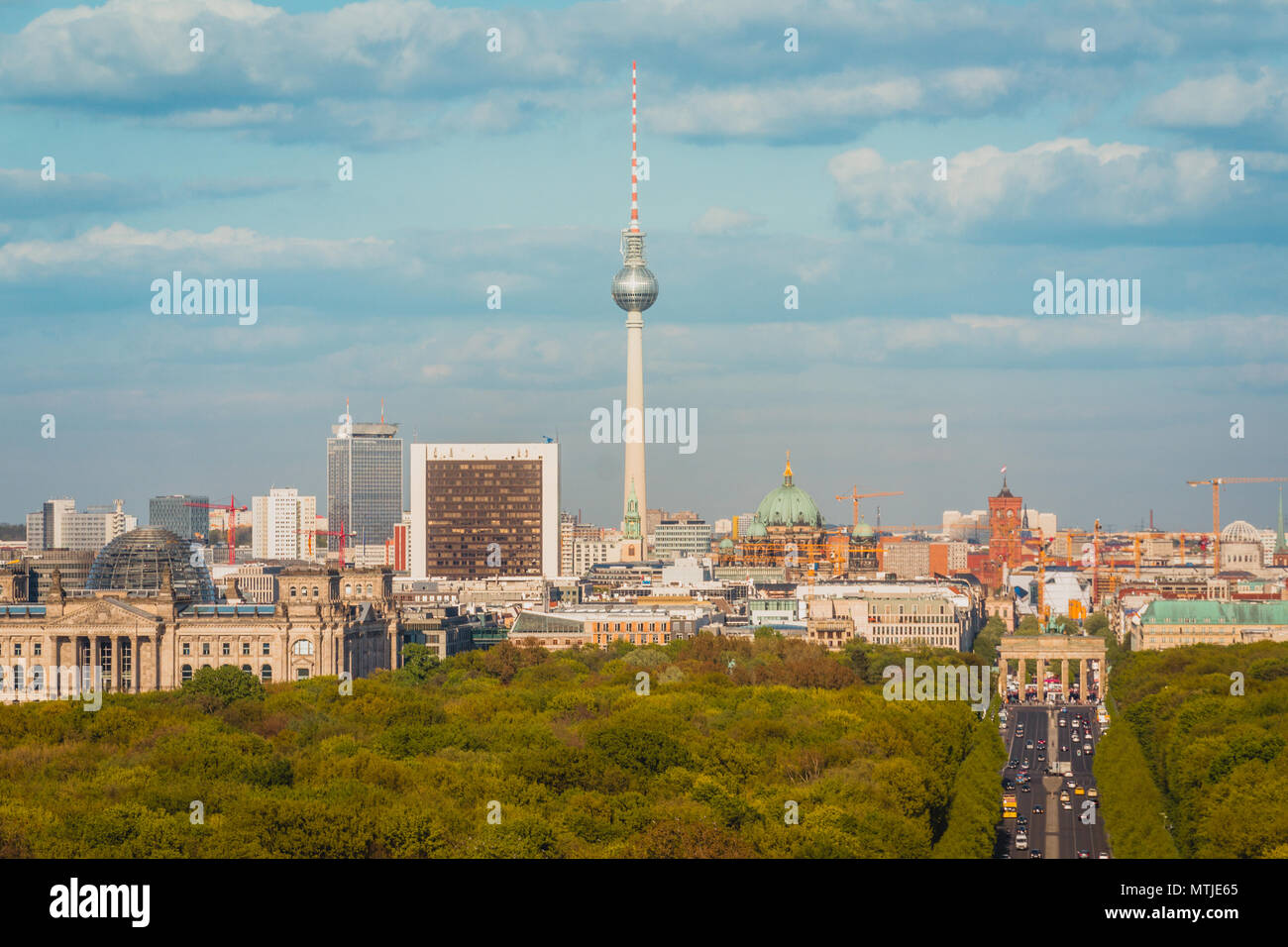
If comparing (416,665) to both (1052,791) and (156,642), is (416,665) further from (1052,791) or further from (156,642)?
(1052,791)

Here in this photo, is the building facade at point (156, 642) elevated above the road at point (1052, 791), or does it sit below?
above

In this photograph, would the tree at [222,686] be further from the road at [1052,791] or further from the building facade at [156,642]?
the road at [1052,791]

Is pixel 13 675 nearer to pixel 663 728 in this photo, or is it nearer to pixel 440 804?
pixel 663 728

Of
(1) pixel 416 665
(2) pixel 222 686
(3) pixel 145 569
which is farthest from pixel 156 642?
(2) pixel 222 686

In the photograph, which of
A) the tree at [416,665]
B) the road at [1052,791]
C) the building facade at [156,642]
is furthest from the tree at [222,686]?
the road at [1052,791]

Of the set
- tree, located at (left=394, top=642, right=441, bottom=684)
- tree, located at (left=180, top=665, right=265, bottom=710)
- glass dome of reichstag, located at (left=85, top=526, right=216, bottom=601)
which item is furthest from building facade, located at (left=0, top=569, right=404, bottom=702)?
glass dome of reichstag, located at (left=85, top=526, right=216, bottom=601)

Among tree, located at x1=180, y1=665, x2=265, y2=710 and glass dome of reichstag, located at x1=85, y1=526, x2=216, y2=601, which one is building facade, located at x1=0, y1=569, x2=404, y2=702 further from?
glass dome of reichstag, located at x1=85, y1=526, x2=216, y2=601
